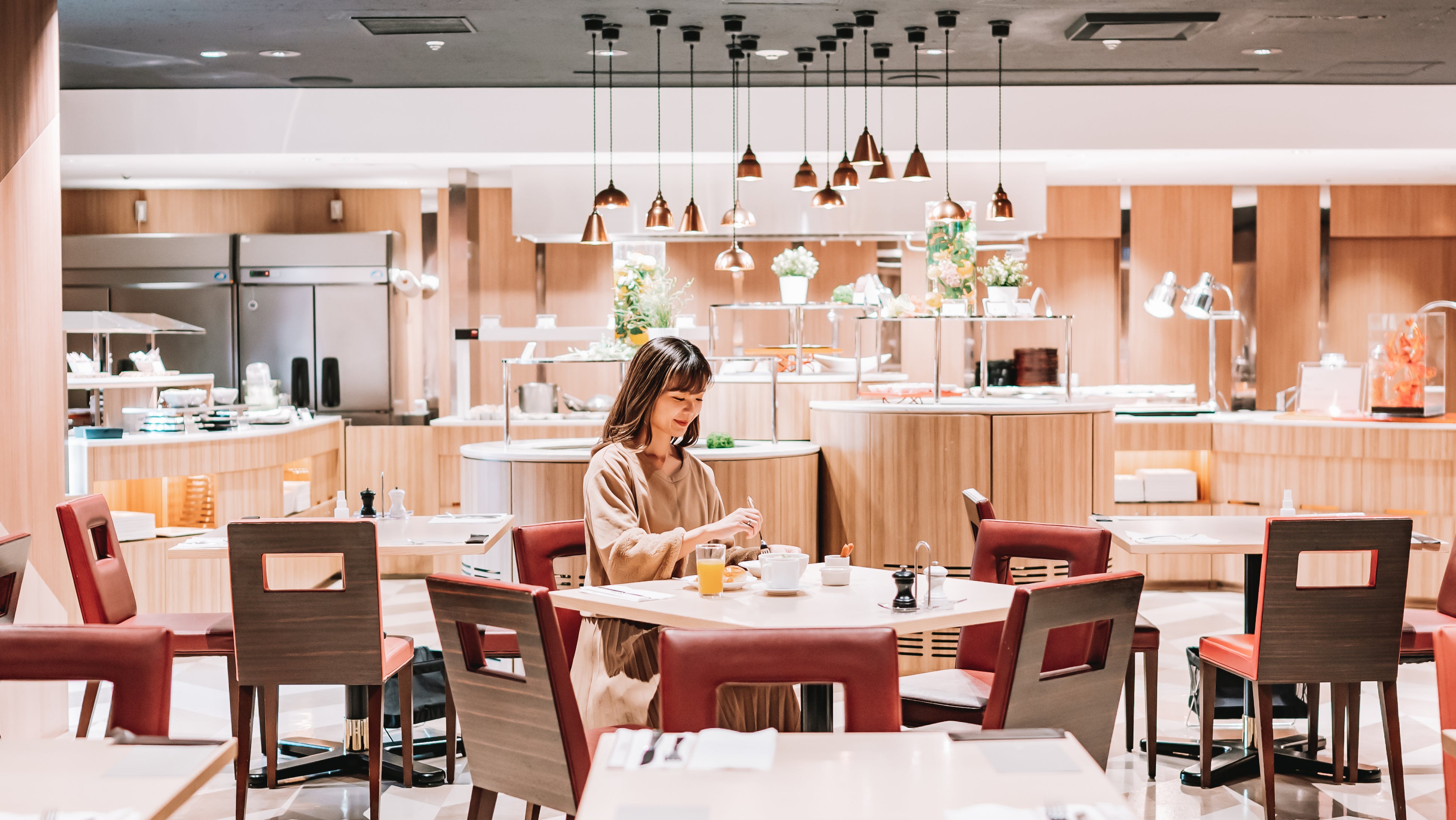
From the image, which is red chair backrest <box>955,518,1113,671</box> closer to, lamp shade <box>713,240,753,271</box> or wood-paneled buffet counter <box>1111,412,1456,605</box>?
lamp shade <box>713,240,753,271</box>

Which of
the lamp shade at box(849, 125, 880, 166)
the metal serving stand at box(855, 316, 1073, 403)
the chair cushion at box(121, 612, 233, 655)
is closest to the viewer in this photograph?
the chair cushion at box(121, 612, 233, 655)

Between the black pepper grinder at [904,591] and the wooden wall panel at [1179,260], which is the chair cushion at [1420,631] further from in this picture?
the wooden wall panel at [1179,260]

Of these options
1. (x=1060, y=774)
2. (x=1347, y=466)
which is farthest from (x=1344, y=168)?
(x=1060, y=774)

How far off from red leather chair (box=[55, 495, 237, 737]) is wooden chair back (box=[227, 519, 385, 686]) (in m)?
0.33

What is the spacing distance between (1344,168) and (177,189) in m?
9.13

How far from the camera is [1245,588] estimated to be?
4.23 m

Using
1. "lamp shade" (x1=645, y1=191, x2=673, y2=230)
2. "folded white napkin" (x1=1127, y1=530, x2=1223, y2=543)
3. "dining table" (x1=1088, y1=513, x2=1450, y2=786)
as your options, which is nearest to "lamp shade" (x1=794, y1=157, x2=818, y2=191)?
"lamp shade" (x1=645, y1=191, x2=673, y2=230)

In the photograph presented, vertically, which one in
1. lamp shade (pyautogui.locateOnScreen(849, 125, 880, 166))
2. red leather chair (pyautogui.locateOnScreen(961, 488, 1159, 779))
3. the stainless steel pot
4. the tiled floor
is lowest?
the tiled floor

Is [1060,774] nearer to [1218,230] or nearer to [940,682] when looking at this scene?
[940,682]

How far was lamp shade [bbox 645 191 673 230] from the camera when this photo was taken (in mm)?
6008

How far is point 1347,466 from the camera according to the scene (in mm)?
6457

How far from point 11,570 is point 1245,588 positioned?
4.04 metres

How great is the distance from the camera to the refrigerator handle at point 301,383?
367 inches

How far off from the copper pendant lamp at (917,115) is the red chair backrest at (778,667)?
3866 mm
